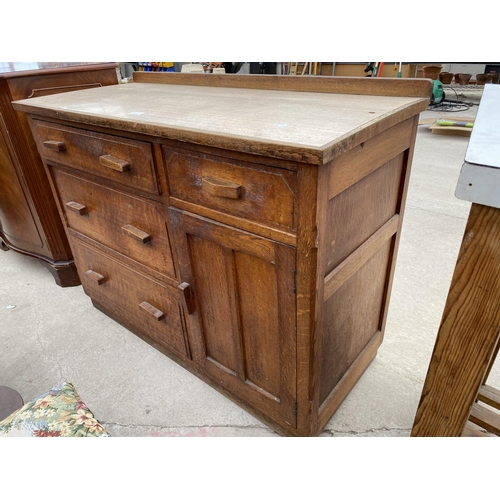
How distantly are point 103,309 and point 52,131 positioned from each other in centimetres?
81

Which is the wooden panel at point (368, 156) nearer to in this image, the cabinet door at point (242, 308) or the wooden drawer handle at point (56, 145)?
the cabinet door at point (242, 308)

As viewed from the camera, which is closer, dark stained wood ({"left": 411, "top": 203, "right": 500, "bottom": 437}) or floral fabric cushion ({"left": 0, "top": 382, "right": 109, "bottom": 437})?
dark stained wood ({"left": 411, "top": 203, "right": 500, "bottom": 437})

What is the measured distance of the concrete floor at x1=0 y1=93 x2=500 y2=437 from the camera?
1270mm

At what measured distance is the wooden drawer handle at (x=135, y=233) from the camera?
1.19 m

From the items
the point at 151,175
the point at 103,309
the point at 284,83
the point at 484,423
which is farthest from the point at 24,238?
the point at 484,423

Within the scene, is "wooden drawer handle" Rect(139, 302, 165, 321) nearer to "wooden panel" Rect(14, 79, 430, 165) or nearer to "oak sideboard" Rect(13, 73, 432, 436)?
"oak sideboard" Rect(13, 73, 432, 436)

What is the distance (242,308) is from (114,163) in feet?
1.77

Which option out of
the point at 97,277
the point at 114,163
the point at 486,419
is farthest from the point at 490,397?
the point at 97,277

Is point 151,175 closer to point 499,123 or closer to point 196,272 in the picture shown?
point 196,272

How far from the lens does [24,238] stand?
6.63 ft

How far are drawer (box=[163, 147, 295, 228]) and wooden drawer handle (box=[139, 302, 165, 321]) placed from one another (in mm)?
505

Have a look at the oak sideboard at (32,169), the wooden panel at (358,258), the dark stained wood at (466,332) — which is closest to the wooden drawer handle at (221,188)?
the wooden panel at (358,258)

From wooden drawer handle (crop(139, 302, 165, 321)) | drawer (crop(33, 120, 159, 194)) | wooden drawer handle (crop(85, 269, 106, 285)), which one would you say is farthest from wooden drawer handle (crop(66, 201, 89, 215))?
wooden drawer handle (crop(139, 302, 165, 321))

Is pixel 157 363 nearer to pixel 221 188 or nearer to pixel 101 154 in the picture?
pixel 101 154
